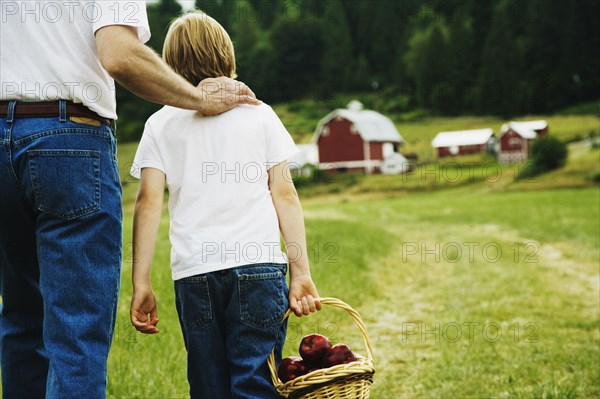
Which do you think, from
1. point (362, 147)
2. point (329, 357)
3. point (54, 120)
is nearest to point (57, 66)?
point (54, 120)

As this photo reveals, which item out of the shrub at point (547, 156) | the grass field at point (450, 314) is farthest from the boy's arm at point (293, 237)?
the shrub at point (547, 156)

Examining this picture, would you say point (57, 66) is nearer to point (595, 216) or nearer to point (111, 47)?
Answer: point (111, 47)

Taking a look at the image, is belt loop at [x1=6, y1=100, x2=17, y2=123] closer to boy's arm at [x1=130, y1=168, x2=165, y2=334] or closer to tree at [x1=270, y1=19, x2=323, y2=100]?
boy's arm at [x1=130, y1=168, x2=165, y2=334]

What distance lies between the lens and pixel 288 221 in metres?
2.92

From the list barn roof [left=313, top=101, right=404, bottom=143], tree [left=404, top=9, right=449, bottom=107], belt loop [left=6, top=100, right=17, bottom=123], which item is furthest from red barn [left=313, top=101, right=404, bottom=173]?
belt loop [left=6, top=100, right=17, bottom=123]

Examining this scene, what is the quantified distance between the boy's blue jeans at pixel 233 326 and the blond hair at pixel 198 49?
2.81 ft

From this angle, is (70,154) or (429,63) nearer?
(70,154)

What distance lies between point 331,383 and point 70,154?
1.31m

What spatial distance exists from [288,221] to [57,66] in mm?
1086

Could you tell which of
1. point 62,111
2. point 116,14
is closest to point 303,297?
point 62,111

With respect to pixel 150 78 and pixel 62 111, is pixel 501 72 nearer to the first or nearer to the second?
pixel 150 78

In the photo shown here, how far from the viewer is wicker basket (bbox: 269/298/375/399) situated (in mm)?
2688

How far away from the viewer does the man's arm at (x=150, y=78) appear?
2.45 meters

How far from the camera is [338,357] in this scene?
2889 mm
